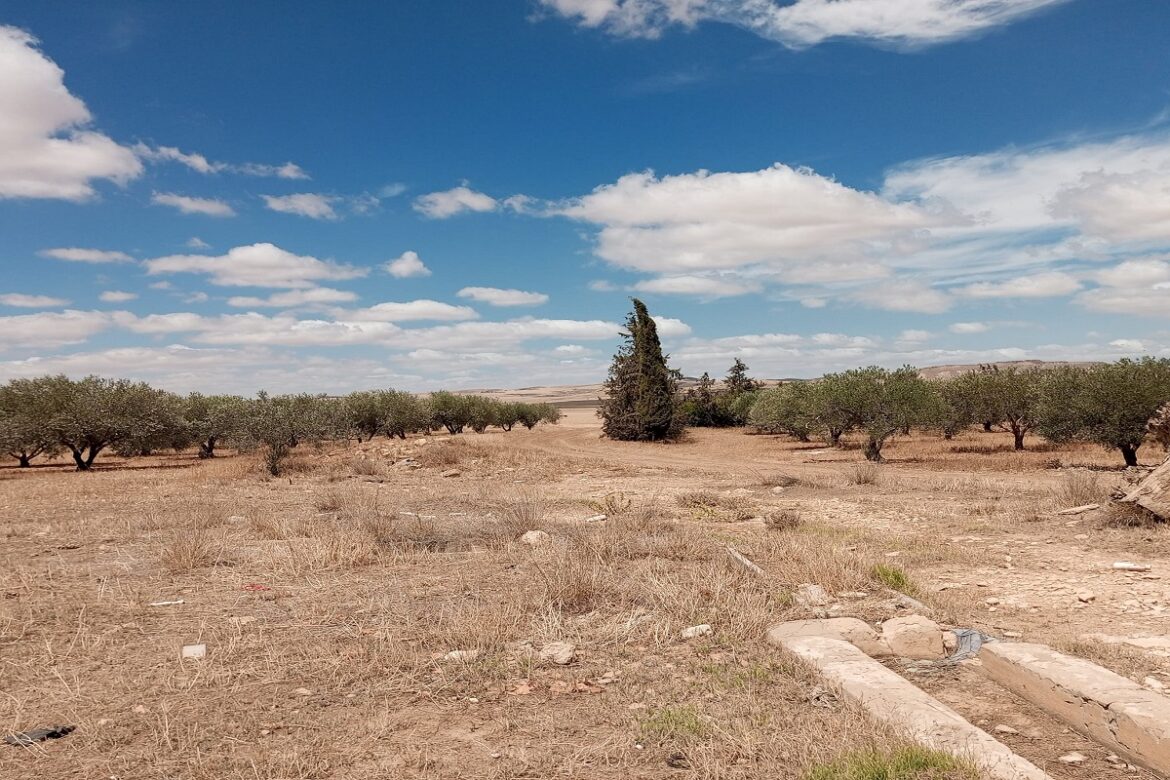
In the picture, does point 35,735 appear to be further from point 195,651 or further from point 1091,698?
point 1091,698

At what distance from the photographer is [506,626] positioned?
6.18 m

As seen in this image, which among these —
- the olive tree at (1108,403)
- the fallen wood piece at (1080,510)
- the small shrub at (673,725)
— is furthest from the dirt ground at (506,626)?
the olive tree at (1108,403)

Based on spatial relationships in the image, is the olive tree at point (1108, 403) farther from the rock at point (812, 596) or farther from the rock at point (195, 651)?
the rock at point (195, 651)

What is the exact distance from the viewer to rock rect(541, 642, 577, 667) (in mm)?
5613

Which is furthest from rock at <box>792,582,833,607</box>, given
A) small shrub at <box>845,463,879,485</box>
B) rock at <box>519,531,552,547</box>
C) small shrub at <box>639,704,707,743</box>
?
small shrub at <box>845,463,879,485</box>

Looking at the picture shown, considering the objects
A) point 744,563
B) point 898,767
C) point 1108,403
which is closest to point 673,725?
point 898,767

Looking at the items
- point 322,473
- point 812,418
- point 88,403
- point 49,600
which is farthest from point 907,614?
point 88,403

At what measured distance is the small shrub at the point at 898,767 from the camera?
3.64 m

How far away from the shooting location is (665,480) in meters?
20.8

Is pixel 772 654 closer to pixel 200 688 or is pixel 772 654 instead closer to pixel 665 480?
pixel 200 688

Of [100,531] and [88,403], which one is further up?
[88,403]

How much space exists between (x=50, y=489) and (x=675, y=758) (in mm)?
21836

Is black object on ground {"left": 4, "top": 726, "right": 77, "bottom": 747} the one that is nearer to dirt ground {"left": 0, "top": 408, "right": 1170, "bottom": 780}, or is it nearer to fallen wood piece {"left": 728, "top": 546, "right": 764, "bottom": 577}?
dirt ground {"left": 0, "top": 408, "right": 1170, "bottom": 780}

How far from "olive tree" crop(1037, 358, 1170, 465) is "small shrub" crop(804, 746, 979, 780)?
68.5 feet
